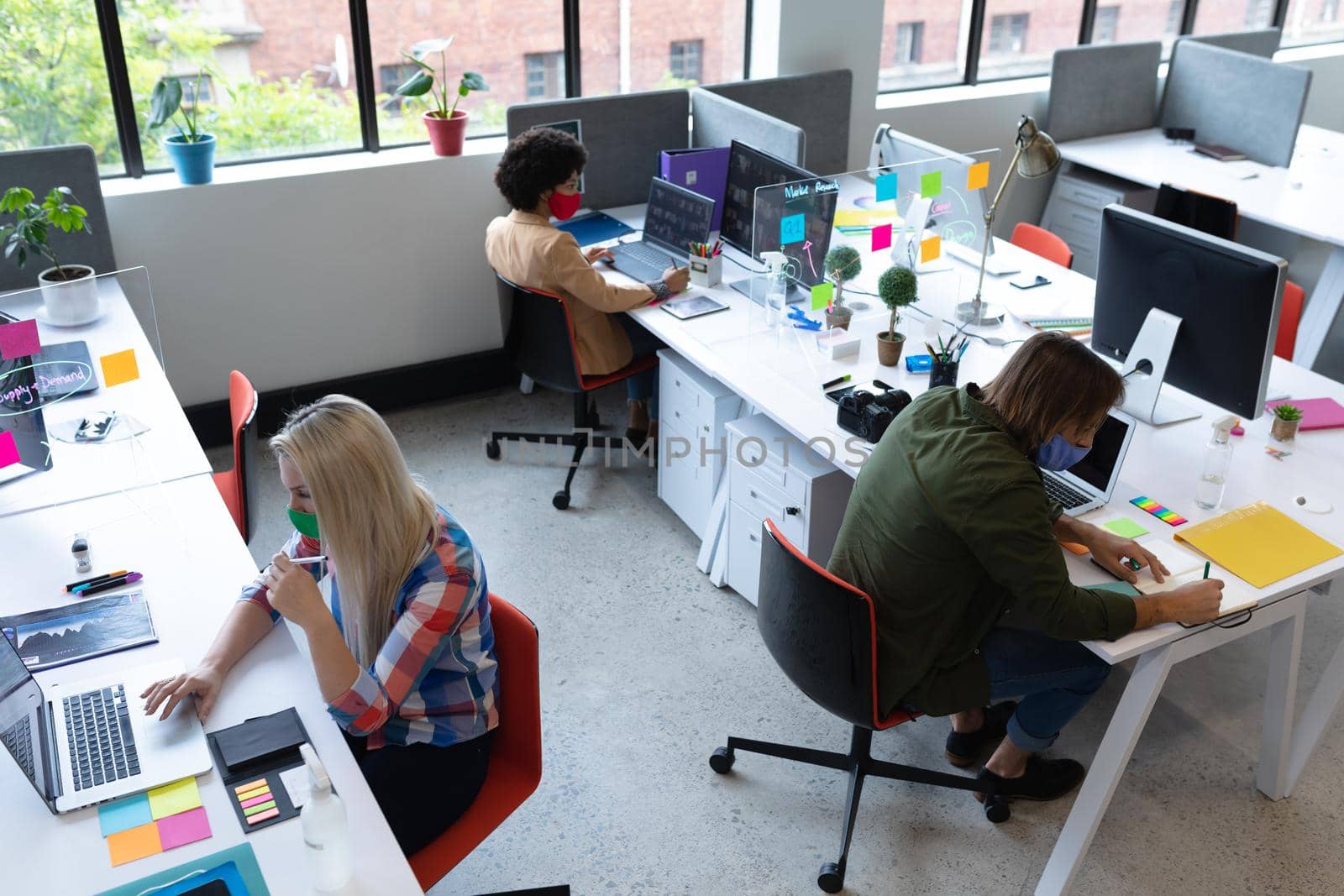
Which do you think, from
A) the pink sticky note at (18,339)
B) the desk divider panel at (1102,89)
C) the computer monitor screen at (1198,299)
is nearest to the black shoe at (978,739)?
the computer monitor screen at (1198,299)

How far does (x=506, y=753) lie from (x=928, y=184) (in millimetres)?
2146

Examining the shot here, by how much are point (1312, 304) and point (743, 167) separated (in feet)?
7.13

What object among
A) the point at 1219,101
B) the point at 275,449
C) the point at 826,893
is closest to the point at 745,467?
the point at 826,893

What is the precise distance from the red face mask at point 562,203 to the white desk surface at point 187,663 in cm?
138

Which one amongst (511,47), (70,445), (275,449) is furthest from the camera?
(511,47)

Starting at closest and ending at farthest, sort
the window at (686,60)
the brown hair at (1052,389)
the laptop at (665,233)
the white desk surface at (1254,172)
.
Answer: the brown hair at (1052,389)
the laptop at (665,233)
the white desk surface at (1254,172)
the window at (686,60)

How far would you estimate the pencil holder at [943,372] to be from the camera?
2734 mm

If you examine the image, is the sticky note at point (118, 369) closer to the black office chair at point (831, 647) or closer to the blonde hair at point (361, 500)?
the blonde hair at point (361, 500)

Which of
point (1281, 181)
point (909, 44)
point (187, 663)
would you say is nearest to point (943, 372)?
point (187, 663)

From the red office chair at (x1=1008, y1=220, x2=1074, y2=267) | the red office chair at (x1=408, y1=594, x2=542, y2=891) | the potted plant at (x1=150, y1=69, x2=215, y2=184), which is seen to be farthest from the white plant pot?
the red office chair at (x1=1008, y1=220, x2=1074, y2=267)

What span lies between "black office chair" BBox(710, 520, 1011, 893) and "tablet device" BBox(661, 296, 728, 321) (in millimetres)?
1199

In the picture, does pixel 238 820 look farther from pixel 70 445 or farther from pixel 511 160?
pixel 511 160

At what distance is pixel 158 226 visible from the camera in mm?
3570

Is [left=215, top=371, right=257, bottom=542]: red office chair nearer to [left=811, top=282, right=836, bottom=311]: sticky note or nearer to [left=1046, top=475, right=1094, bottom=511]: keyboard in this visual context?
[left=811, top=282, right=836, bottom=311]: sticky note
